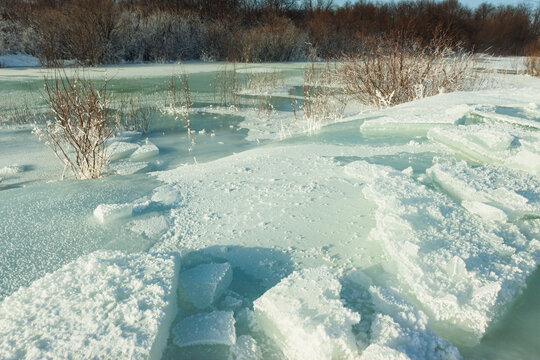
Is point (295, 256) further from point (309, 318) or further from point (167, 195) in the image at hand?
point (167, 195)

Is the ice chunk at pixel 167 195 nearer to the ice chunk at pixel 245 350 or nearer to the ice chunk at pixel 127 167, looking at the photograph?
the ice chunk at pixel 245 350

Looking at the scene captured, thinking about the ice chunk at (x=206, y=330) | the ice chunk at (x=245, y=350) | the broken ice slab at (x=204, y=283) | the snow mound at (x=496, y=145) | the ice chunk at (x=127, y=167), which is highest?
the snow mound at (x=496, y=145)

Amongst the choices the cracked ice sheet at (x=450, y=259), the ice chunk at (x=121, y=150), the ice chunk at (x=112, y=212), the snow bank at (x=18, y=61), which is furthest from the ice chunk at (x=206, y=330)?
the snow bank at (x=18, y=61)

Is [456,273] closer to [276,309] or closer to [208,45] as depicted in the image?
[276,309]

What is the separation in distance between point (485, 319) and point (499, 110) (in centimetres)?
367

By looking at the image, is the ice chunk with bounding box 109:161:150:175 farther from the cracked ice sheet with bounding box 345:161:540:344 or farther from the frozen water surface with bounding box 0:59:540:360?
the cracked ice sheet with bounding box 345:161:540:344

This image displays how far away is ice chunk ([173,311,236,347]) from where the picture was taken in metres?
1.36

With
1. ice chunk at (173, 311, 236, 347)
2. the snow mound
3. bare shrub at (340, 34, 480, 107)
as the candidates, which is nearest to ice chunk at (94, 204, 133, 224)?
ice chunk at (173, 311, 236, 347)

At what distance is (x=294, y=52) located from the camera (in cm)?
1814

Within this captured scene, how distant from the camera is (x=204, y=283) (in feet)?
5.27

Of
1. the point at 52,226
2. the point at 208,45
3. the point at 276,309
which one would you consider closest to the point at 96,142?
the point at 52,226

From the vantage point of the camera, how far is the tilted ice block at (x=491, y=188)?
2.04 meters

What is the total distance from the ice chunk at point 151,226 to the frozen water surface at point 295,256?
13 millimetres

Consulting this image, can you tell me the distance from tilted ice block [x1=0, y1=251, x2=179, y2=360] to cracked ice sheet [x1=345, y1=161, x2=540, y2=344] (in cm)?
99
